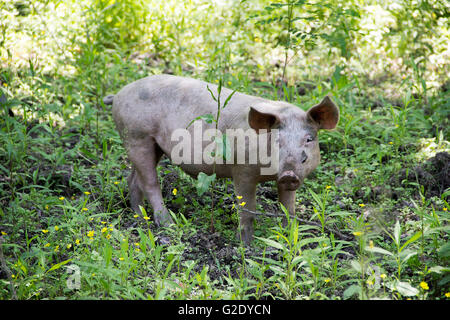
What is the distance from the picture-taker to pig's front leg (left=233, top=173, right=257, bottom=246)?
14.6 feet

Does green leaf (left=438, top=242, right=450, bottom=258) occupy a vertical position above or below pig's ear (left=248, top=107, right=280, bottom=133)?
below

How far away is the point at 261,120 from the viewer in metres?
4.25

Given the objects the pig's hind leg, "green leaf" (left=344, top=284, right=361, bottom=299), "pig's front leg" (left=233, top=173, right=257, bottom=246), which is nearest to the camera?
"green leaf" (left=344, top=284, right=361, bottom=299)

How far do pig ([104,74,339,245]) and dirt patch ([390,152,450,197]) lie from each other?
1413 millimetres

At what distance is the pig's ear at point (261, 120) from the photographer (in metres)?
4.20

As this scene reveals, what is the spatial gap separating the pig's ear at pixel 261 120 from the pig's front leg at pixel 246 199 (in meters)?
0.42

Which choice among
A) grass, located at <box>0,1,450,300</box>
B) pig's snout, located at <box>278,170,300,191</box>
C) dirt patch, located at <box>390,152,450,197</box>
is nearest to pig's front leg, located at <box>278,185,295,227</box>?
grass, located at <box>0,1,450,300</box>

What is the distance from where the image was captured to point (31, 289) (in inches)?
137

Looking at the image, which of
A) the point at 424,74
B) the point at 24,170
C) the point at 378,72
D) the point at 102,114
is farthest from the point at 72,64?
the point at 424,74

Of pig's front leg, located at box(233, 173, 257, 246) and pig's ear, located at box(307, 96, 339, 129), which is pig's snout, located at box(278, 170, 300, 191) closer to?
pig's front leg, located at box(233, 173, 257, 246)

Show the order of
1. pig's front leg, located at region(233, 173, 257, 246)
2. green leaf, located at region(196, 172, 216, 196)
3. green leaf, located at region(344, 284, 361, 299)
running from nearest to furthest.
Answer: green leaf, located at region(344, 284, 361, 299) < green leaf, located at region(196, 172, 216, 196) < pig's front leg, located at region(233, 173, 257, 246)

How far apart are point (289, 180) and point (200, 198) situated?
57.0 inches

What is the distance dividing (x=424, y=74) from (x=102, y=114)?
13.9 ft

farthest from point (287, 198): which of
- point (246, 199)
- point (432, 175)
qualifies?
point (432, 175)
